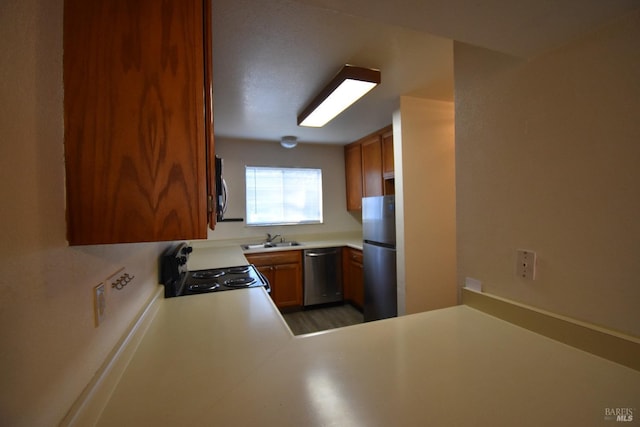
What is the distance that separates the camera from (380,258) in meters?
2.63

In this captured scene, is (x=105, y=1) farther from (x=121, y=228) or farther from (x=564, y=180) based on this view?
(x=564, y=180)

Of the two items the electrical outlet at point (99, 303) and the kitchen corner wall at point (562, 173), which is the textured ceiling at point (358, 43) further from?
the electrical outlet at point (99, 303)

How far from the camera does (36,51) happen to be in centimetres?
50

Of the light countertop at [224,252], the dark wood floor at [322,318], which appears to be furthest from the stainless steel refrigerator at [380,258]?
the light countertop at [224,252]

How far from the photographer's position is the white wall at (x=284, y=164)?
352 centimetres

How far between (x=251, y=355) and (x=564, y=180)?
3.86 feet

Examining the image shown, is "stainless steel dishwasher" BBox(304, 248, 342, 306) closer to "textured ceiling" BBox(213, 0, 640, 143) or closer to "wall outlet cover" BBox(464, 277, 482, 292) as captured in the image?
"textured ceiling" BBox(213, 0, 640, 143)

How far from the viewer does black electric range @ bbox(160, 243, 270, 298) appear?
153cm

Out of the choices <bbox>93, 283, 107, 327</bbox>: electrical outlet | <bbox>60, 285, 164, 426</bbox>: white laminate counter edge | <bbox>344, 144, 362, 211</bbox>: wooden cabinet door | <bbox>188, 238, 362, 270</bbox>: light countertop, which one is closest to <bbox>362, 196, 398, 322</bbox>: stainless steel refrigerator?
<bbox>188, 238, 362, 270</bbox>: light countertop

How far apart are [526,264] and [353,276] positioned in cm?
254

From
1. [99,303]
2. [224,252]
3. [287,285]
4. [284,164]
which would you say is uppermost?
[284,164]

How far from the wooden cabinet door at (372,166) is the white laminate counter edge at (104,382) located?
8.66 feet

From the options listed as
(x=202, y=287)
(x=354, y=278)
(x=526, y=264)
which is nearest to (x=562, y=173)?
(x=526, y=264)

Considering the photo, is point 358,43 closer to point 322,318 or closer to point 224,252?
point 224,252
